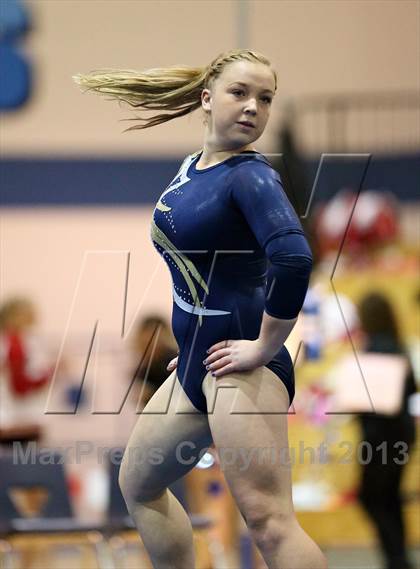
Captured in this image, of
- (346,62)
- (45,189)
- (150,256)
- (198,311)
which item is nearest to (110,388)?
(150,256)

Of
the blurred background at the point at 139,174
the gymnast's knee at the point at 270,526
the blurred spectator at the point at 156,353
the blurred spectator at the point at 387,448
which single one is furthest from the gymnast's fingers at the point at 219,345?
the blurred background at the point at 139,174

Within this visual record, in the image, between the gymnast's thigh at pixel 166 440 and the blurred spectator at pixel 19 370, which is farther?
the blurred spectator at pixel 19 370

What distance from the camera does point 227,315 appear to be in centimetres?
241

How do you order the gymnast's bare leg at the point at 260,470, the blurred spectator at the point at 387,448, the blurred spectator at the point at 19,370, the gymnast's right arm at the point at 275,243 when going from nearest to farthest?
the gymnast's right arm at the point at 275,243
the gymnast's bare leg at the point at 260,470
the blurred spectator at the point at 387,448
the blurred spectator at the point at 19,370

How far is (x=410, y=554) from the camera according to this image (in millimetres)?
4578

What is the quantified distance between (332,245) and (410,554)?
2842mm

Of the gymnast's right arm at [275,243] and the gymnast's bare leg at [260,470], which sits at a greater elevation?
the gymnast's right arm at [275,243]

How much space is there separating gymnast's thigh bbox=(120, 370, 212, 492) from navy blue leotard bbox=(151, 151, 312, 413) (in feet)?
0.12

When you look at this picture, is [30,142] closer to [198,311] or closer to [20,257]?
[20,257]

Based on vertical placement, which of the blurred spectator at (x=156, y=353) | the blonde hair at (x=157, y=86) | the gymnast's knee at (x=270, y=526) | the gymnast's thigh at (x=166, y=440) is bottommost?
the blurred spectator at (x=156, y=353)

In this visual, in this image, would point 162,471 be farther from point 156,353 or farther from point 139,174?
point 139,174

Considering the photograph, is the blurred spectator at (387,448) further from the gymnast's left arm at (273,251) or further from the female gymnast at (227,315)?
the gymnast's left arm at (273,251)

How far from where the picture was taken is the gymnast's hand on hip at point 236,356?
2.36 metres

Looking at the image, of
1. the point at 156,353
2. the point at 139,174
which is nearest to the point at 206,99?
the point at 156,353
